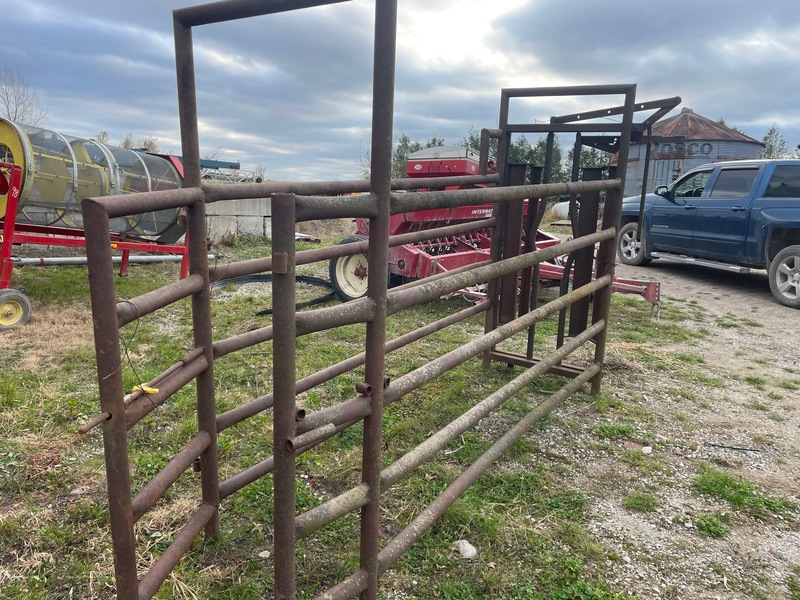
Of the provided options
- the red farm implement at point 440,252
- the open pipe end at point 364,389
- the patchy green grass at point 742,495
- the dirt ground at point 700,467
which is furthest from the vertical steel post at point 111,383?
the red farm implement at point 440,252

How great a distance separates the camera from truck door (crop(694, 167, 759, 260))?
7.60 m

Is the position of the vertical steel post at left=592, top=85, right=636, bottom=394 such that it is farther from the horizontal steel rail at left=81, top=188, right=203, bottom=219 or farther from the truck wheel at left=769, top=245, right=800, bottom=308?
the truck wheel at left=769, top=245, right=800, bottom=308

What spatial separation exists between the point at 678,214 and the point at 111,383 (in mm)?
9027

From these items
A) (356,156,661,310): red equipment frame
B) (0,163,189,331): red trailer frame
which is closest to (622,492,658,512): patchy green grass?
(356,156,661,310): red equipment frame

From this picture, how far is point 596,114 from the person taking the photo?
145 inches

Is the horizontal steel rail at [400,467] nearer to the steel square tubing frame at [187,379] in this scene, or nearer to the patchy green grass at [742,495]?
the steel square tubing frame at [187,379]

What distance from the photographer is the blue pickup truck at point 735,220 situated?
23.0ft

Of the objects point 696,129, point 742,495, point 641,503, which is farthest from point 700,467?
point 696,129

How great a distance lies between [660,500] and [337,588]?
1778mm

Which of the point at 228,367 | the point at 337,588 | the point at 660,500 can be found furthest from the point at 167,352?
the point at 660,500

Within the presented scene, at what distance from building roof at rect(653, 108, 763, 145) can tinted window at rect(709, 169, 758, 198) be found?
17.5m

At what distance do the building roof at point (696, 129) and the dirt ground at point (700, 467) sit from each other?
21879 millimetres

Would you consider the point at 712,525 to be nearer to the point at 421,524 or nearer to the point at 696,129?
the point at 421,524

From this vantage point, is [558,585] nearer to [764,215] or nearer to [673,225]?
[764,215]
